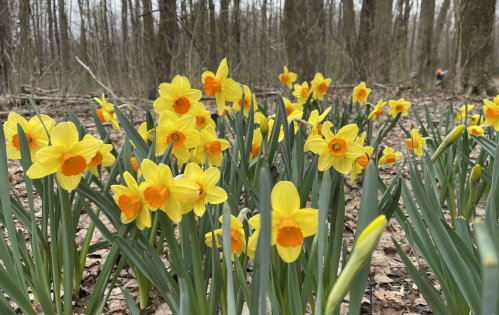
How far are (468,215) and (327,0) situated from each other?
8.94m

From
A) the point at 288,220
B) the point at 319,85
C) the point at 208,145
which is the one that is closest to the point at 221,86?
the point at 208,145

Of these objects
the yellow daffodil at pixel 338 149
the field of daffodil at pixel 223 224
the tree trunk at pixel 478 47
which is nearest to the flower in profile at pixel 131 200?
the field of daffodil at pixel 223 224

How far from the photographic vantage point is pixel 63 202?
932 millimetres

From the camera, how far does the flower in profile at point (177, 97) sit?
1228 mm

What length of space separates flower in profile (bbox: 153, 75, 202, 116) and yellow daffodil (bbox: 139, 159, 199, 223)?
0.46m

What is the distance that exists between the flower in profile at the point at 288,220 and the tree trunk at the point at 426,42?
31.8 feet

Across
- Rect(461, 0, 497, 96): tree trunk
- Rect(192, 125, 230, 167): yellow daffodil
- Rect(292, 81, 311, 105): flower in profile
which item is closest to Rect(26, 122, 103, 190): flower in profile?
Rect(192, 125, 230, 167): yellow daffodil

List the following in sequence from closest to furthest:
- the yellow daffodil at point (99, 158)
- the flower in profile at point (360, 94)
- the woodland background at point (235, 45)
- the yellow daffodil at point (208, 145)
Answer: the yellow daffodil at point (99, 158) → the yellow daffodil at point (208, 145) → the flower in profile at point (360, 94) → the woodland background at point (235, 45)

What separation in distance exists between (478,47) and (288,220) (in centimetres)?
714

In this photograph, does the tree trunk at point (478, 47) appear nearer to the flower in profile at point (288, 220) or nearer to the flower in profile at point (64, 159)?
the flower in profile at point (288, 220)

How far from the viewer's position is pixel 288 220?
0.71 m

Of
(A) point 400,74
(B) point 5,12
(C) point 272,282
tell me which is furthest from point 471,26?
(B) point 5,12

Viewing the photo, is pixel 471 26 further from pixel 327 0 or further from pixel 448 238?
pixel 448 238

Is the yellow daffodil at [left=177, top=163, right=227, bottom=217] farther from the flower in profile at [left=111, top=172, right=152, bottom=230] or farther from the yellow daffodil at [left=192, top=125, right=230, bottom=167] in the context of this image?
the yellow daffodil at [left=192, top=125, right=230, bottom=167]
